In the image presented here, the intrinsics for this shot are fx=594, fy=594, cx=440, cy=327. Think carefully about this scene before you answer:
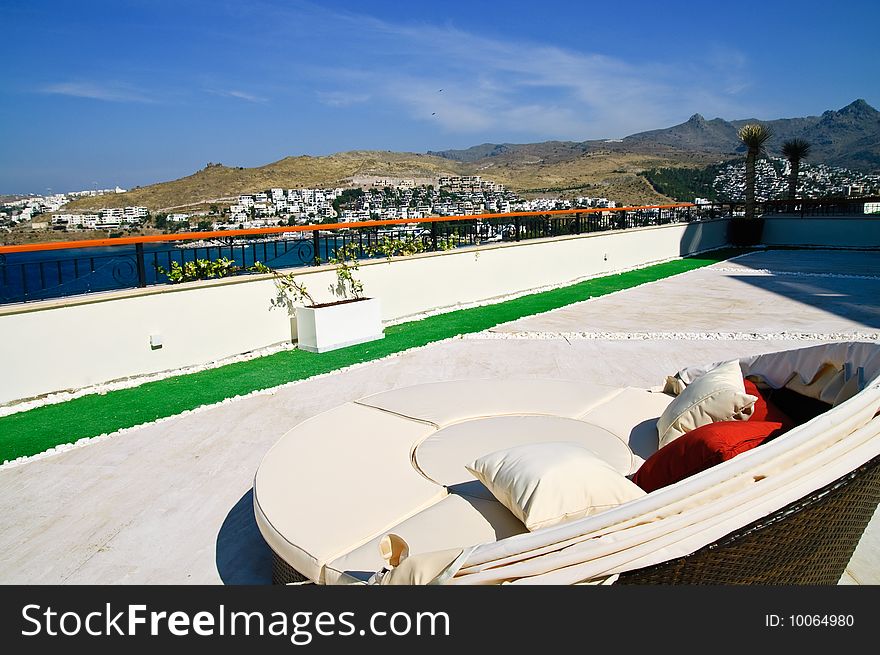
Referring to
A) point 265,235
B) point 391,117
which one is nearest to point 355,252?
point 265,235

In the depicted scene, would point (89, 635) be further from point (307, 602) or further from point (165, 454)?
point (165, 454)

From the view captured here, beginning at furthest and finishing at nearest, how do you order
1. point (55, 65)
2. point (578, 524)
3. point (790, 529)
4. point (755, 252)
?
point (755, 252) → point (55, 65) → point (790, 529) → point (578, 524)

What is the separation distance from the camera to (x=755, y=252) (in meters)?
16.9

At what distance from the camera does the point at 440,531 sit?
1.89m

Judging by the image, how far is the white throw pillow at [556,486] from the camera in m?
1.69

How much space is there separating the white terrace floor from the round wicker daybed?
2.02 ft

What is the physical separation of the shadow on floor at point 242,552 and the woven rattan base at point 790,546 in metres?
1.71

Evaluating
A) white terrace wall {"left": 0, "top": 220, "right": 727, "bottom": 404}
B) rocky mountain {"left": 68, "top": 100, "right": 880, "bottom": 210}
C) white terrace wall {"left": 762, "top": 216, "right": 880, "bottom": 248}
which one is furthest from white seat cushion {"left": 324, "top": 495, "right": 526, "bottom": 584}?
white terrace wall {"left": 762, "top": 216, "right": 880, "bottom": 248}

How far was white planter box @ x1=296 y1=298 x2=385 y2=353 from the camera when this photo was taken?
6523 mm

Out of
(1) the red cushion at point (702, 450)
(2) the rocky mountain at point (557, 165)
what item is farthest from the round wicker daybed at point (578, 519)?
(2) the rocky mountain at point (557, 165)

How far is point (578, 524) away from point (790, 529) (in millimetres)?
548

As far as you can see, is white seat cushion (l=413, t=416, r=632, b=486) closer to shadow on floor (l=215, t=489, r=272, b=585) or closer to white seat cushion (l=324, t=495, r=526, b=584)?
white seat cushion (l=324, t=495, r=526, b=584)

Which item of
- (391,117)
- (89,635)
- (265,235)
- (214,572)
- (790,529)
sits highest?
(391,117)

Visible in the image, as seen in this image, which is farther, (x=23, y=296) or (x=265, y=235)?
(x=265, y=235)
